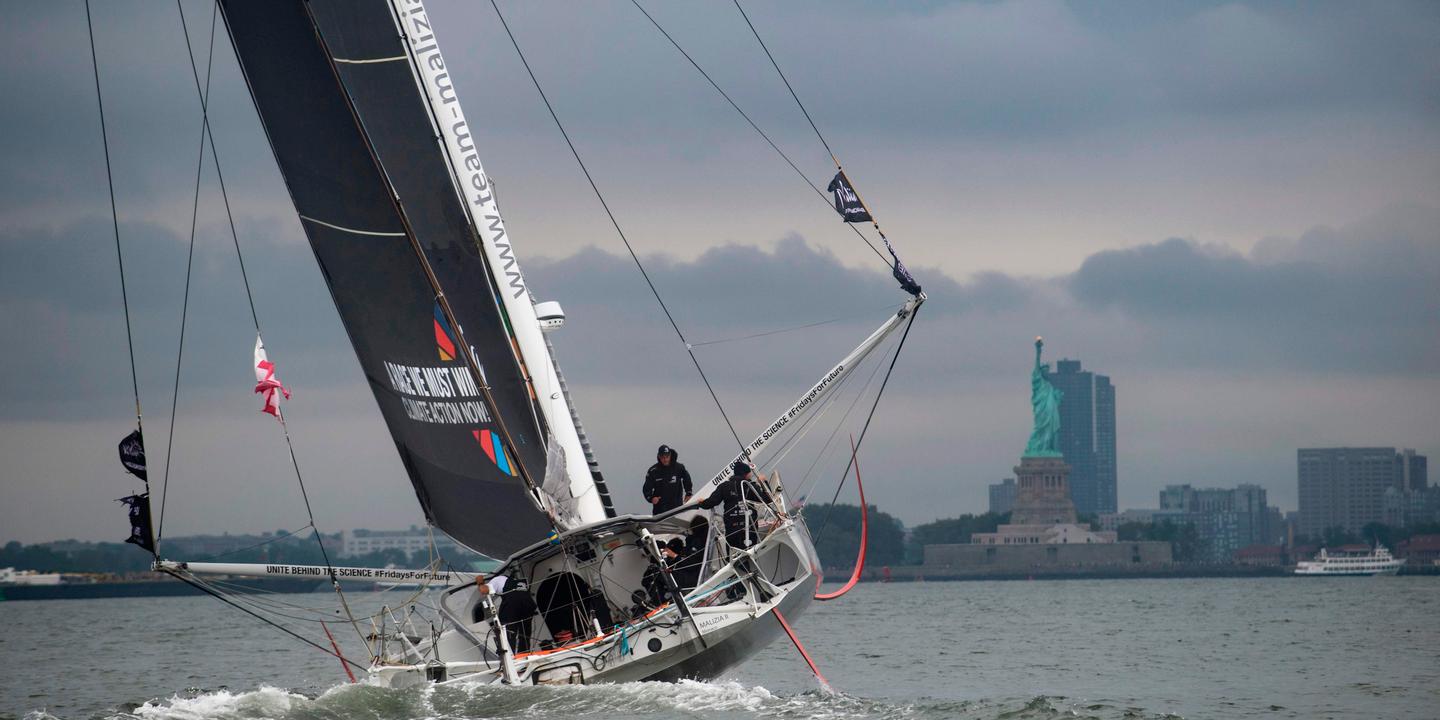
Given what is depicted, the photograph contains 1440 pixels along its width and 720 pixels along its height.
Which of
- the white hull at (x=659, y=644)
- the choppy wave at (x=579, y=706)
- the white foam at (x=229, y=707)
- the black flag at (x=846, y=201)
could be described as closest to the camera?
the choppy wave at (x=579, y=706)

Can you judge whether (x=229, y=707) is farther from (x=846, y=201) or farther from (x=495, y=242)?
(x=846, y=201)

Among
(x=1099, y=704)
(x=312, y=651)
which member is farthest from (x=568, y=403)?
(x=312, y=651)

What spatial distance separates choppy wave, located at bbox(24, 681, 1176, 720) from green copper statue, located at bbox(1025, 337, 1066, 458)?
124651 mm

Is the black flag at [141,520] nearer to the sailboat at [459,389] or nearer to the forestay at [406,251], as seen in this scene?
the sailboat at [459,389]

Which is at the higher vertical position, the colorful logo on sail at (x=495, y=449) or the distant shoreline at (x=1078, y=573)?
the colorful logo on sail at (x=495, y=449)

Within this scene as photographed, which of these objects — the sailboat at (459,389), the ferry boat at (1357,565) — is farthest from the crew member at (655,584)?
the ferry boat at (1357,565)

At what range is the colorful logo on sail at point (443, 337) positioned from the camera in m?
16.9

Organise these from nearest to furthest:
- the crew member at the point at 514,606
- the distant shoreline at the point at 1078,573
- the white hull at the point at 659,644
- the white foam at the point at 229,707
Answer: the white hull at the point at 659,644 < the crew member at the point at 514,606 < the white foam at the point at 229,707 < the distant shoreline at the point at 1078,573

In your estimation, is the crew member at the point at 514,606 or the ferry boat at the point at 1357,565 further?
the ferry boat at the point at 1357,565

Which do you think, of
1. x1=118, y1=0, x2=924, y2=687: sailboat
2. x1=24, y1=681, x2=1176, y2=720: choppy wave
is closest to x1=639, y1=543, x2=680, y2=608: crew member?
x1=118, y1=0, x2=924, y2=687: sailboat

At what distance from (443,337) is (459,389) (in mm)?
521

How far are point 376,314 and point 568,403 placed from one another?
82.1 inches

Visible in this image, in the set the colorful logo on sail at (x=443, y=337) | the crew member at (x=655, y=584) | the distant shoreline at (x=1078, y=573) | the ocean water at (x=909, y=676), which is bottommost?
the distant shoreline at (x=1078, y=573)

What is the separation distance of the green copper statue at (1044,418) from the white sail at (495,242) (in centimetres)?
12545
